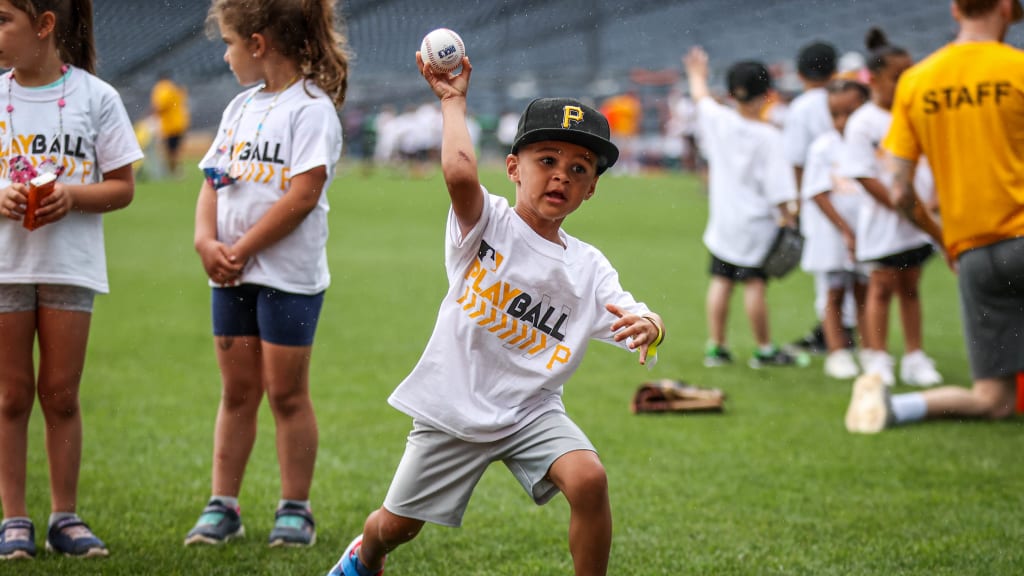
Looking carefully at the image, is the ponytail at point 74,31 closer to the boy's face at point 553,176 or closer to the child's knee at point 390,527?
the boy's face at point 553,176

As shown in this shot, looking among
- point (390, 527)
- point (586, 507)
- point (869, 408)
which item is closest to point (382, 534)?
point (390, 527)

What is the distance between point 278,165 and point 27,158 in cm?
81

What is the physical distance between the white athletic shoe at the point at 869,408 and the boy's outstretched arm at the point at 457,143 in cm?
361

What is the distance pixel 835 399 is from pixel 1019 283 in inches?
80.8

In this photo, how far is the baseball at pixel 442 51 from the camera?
293 cm

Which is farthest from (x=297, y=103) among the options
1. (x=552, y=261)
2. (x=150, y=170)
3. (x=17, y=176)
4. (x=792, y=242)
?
(x=150, y=170)

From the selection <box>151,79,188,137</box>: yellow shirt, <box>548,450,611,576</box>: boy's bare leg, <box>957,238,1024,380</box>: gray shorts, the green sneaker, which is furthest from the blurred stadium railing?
<box>548,450,611,576</box>: boy's bare leg

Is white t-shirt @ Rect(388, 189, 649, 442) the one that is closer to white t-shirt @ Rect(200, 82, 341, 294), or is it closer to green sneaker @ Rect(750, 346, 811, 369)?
white t-shirt @ Rect(200, 82, 341, 294)

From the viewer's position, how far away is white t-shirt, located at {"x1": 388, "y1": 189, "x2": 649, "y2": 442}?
3148mm

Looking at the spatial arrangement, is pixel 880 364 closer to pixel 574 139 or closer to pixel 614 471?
pixel 614 471

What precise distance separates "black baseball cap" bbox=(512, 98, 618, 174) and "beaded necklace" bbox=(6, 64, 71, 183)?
5.41 ft

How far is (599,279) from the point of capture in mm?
3258

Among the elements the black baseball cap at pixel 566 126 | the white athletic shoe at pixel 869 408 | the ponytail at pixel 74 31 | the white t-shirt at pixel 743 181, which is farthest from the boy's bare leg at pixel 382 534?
the white t-shirt at pixel 743 181

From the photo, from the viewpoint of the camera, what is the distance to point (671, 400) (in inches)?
252
